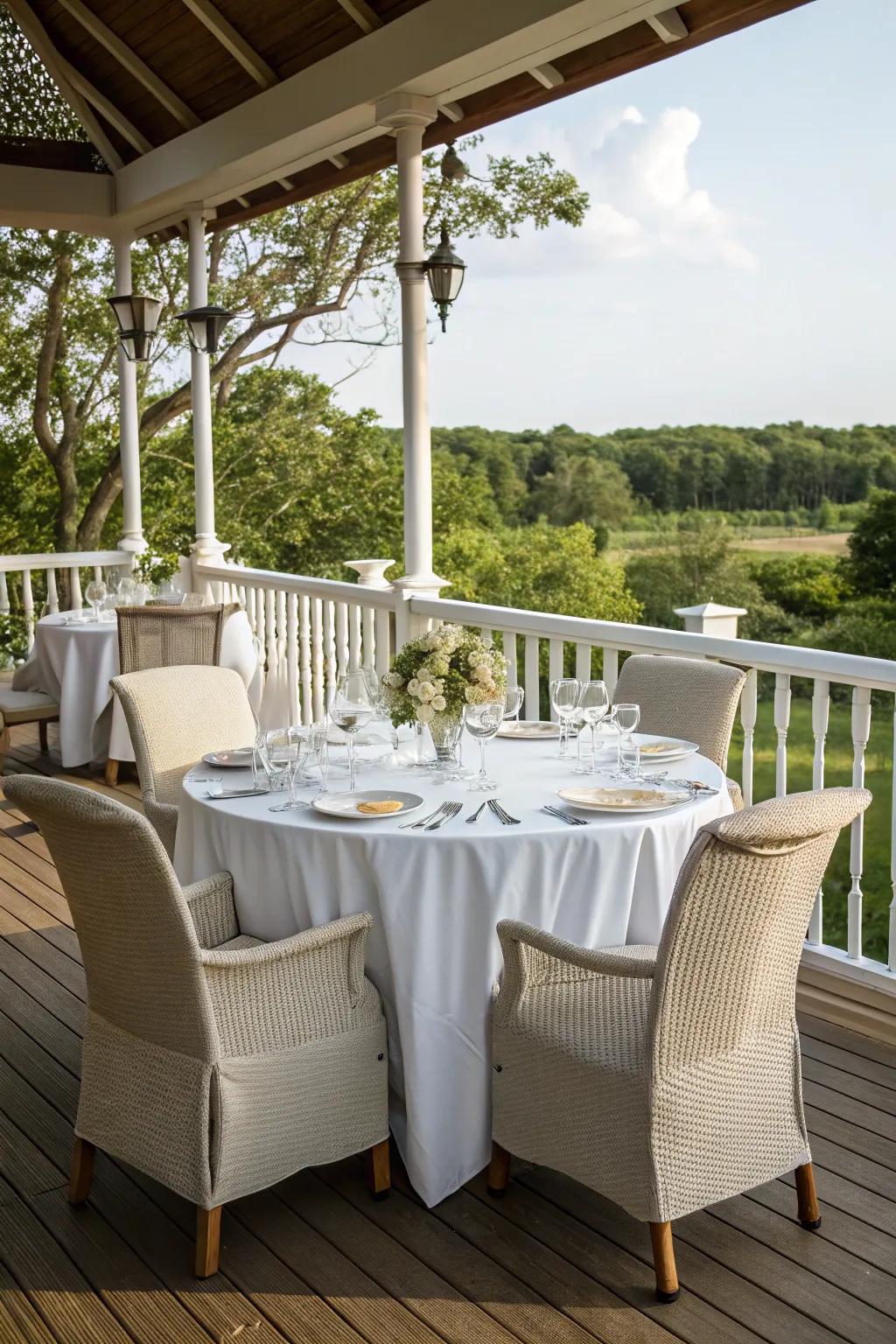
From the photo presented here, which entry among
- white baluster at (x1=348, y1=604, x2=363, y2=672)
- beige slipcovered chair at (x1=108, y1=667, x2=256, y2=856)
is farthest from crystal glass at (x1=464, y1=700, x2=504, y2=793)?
white baluster at (x1=348, y1=604, x2=363, y2=672)

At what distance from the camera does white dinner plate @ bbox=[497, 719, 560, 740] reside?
11.4 feet

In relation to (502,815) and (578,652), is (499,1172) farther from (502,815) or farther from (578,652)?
(578,652)

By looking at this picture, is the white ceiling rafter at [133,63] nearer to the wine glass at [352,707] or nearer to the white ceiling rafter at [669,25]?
the white ceiling rafter at [669,25]

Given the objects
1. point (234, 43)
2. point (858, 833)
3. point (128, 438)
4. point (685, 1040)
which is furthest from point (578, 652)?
point (128, 438)

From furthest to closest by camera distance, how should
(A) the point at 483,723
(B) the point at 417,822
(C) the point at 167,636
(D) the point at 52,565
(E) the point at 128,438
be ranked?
(E) the point at 128,438 → (D) the point at 52,565 → (C) the point at 167,636 → (A) the point at 483,723 → (B) the point at 417,822

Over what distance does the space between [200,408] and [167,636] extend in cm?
223

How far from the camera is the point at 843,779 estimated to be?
19328 mm

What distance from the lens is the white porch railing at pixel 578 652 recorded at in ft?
11.4

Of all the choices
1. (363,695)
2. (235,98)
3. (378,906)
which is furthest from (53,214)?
(378,906)

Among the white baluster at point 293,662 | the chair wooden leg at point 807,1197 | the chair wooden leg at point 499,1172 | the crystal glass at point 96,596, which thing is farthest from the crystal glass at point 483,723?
the crystal glass at point 96,596

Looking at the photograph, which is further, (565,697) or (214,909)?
(565,697)

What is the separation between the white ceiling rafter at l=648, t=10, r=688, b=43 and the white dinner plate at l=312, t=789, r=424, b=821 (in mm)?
3062

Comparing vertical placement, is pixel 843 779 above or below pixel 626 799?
below

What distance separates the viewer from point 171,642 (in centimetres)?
578
